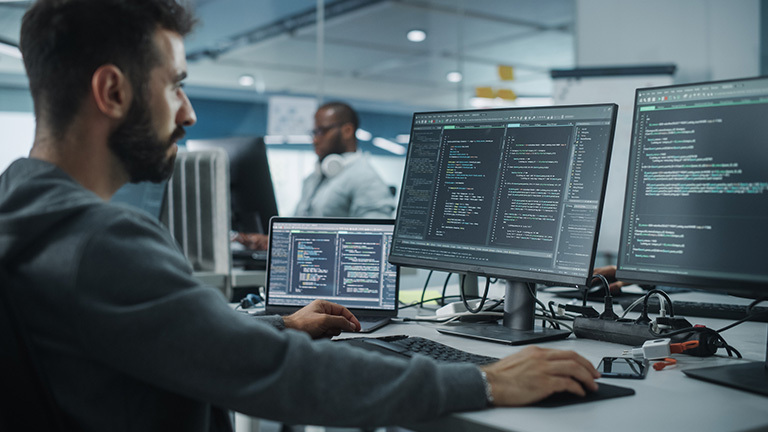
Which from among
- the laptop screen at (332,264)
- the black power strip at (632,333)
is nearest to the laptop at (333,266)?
the laptop screen at (332,264)

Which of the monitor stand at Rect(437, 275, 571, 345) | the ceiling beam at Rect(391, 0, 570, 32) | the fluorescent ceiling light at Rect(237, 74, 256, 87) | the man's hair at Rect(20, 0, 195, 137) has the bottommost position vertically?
the monitor stand at Rect(437, 275, 571, 345)

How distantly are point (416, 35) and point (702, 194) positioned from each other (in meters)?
4.46

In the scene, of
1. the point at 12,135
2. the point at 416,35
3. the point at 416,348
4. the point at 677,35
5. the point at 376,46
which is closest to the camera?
the point at 416,348

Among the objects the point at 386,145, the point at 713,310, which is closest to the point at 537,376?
the point at 713,310

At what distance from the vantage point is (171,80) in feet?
3.13

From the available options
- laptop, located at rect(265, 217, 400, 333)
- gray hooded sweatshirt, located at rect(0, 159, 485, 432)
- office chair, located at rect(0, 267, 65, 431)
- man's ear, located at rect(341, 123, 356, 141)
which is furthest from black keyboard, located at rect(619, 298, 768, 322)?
man's ear, located at rect(341, 123, 356, 141)

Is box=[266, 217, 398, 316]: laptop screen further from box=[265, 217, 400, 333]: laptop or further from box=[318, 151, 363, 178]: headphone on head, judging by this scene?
box=[318, 151, 363, 178]: headphone on head

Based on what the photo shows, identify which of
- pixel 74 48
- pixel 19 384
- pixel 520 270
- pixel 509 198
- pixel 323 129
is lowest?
pixel 19 384

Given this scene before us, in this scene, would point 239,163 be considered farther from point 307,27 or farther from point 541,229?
point 307,27

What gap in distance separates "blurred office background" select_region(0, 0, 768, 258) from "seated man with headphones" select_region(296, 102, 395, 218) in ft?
2.35

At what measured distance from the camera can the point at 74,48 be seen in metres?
0.87

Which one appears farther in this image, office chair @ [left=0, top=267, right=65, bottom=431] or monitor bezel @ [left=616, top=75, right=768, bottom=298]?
monitor bezel @ [left=616, top=75, right=768, bottom=298]

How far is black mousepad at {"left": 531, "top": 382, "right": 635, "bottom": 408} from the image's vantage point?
85 cm

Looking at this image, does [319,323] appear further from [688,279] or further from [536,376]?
[688,279]
